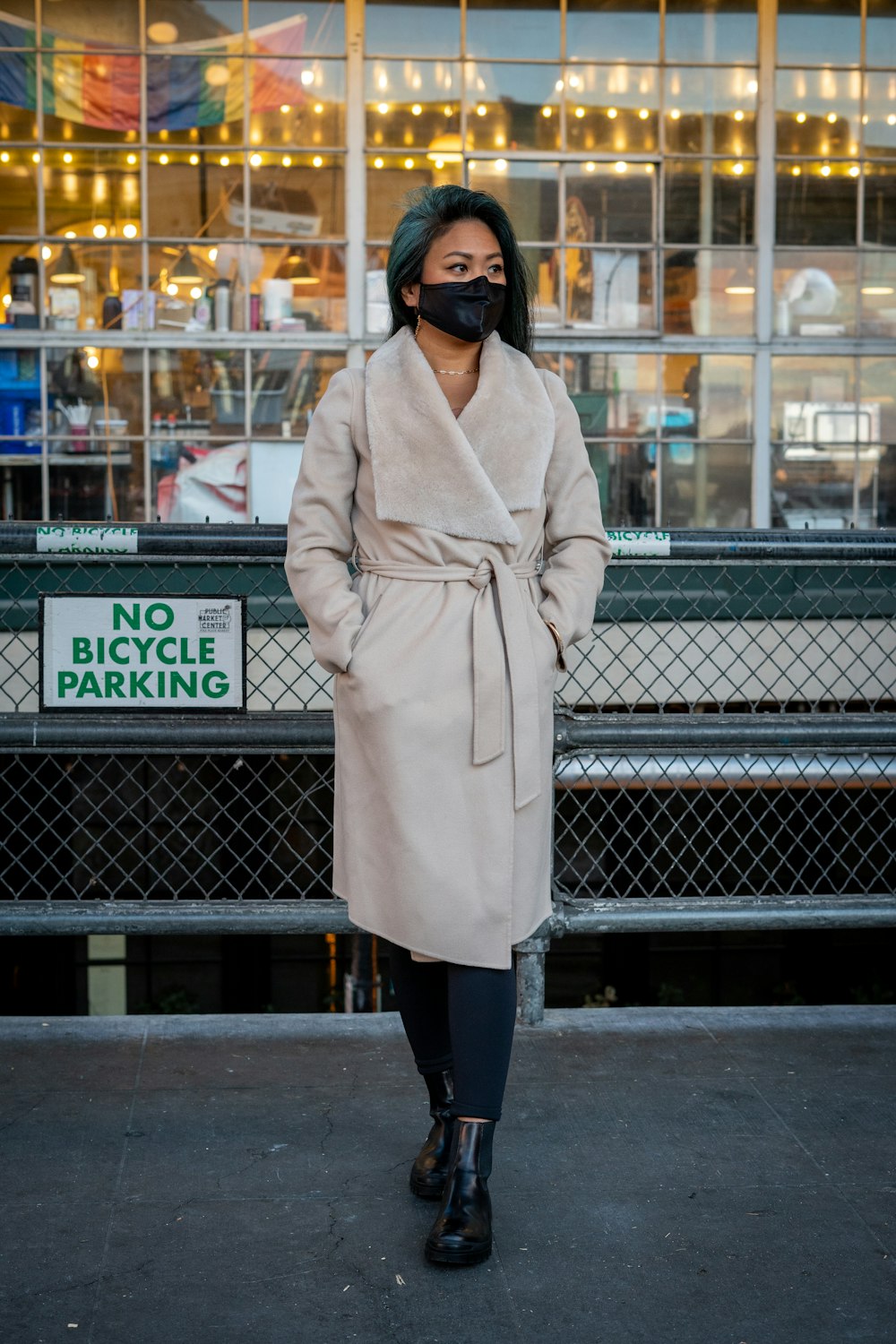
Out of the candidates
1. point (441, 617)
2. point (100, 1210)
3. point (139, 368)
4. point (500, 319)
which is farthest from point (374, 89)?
point (100, 1210)

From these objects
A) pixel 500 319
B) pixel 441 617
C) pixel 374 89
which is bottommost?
pixel 441 617

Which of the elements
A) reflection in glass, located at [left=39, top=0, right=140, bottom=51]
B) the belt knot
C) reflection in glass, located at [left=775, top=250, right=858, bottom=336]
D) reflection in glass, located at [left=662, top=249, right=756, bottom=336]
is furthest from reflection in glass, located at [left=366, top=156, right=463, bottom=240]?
the belt knot

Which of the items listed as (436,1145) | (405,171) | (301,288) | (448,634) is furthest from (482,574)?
(405,171)

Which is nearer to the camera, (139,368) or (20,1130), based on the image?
(20,1130)

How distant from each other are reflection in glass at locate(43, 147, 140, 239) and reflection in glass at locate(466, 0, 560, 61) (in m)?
2.14

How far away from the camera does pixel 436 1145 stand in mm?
3070

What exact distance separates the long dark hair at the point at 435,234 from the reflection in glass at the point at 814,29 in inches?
261

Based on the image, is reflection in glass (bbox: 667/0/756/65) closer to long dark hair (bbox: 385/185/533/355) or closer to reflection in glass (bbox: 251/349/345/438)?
reflection in glass (bbox: 251/349/345/438)

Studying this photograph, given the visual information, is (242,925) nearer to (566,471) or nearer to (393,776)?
(393,776)

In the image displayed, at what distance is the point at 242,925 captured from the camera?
395cm

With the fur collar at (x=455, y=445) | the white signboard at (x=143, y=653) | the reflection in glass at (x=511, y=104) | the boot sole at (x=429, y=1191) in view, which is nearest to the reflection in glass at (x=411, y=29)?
the reflection in glass at (x=511, y=104)

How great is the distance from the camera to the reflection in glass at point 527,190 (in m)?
8.66

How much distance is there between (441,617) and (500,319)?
0.71m

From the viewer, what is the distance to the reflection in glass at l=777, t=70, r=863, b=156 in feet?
28.8
